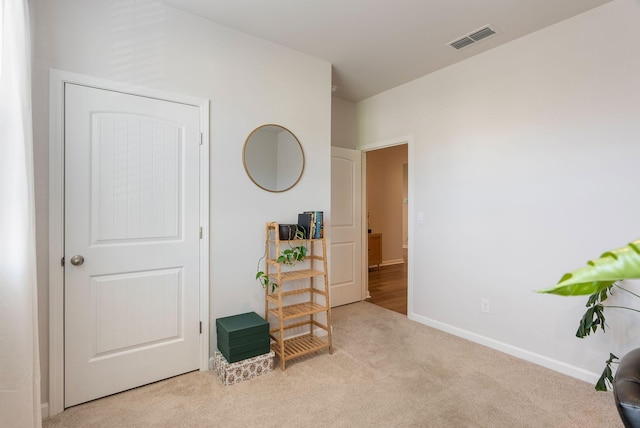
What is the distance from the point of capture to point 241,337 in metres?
2.29

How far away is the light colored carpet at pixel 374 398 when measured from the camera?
1.88 metres

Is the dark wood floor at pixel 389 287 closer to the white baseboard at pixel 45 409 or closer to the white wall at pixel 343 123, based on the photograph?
the white wall at pixel 343 123

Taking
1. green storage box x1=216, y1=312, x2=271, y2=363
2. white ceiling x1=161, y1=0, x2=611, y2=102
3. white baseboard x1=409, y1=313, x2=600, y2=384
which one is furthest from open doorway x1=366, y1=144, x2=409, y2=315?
green storage box x1=216, y1=312, x2=271, y2=363

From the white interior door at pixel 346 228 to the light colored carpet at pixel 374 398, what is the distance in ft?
4.40

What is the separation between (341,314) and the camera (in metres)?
3.73

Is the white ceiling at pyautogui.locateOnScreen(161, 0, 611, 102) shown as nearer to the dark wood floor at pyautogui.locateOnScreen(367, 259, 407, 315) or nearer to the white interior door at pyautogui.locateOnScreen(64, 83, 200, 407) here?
the white interior door at pyautogui.locateOnScreen(64, 83, 200, 407)

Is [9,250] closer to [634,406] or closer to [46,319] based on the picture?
[46,319]

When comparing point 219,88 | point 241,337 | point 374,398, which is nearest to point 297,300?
point 241,337

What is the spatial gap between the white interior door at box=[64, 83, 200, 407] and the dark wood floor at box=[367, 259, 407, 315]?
2503 millimetres

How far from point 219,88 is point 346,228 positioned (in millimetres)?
2272

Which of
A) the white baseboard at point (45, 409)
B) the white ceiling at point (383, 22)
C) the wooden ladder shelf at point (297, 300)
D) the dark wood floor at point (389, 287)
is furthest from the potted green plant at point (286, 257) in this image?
the dark wood floor at point (389, 287)

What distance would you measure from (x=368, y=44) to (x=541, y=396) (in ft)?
9.65

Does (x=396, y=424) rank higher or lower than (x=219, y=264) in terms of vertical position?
lower

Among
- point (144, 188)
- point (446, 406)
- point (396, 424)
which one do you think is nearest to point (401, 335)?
point (446, 406)
